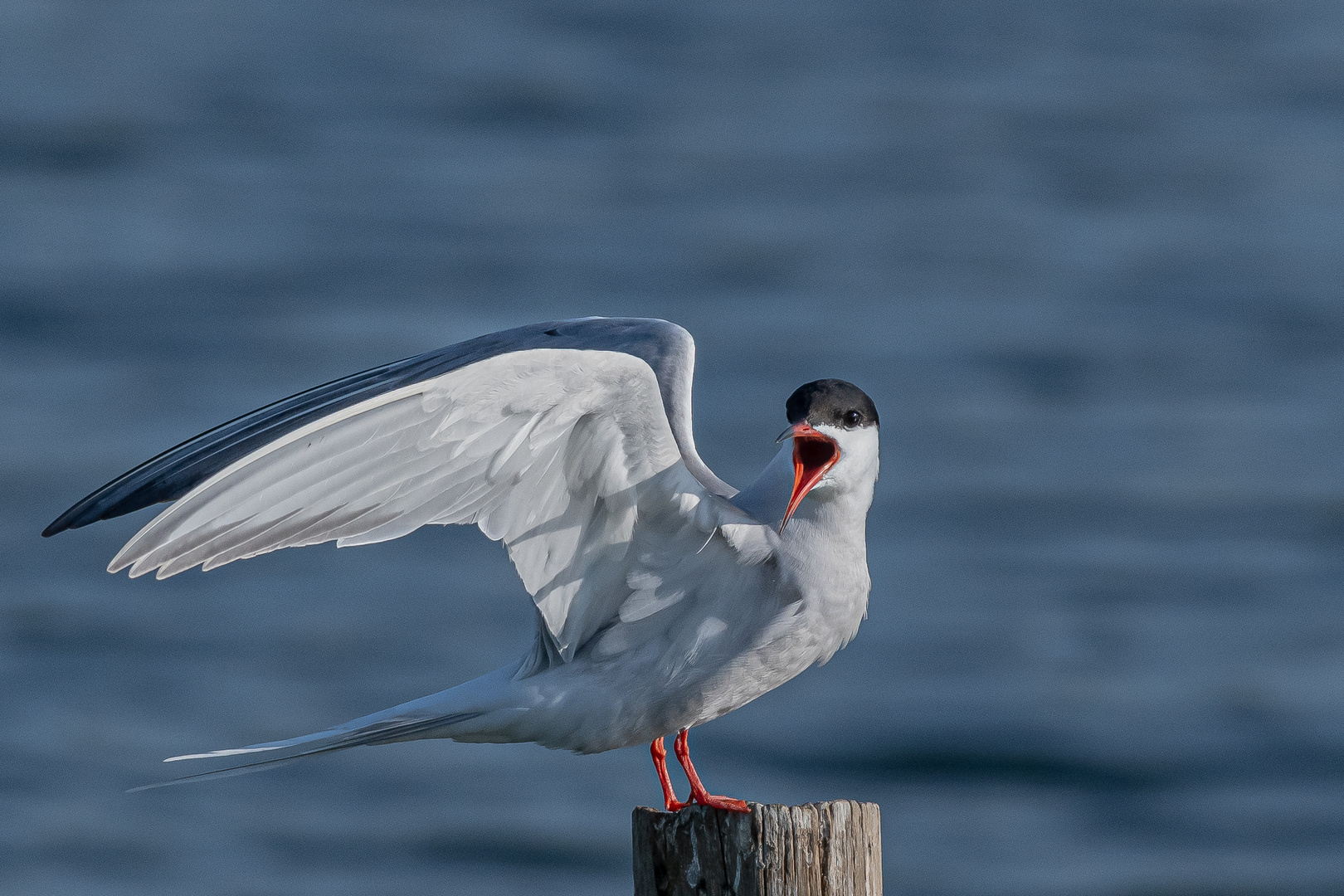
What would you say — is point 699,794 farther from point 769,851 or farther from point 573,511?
point 573,511

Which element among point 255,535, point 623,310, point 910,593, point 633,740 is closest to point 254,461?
point 255,535

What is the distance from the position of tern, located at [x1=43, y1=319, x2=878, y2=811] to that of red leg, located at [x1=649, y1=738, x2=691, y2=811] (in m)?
0.01

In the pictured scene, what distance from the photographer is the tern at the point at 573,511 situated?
167 inches

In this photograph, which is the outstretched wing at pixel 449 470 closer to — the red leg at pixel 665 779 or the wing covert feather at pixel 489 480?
the wing covert feather at pixel 489 480

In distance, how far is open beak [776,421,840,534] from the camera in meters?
4.77

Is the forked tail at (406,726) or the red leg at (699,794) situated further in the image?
the forked tail at (406,726)

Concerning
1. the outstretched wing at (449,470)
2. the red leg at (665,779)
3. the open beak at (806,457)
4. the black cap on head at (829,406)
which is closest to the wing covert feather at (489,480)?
the outstretched wing at (449,470)

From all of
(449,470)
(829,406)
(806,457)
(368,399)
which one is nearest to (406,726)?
(449,470)

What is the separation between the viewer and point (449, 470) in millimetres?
4441

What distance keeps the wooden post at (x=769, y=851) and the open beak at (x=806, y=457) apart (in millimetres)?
861

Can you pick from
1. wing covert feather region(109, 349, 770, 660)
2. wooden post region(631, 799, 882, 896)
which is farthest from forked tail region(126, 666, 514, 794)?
wooden post region(631, 799, 882, 896)

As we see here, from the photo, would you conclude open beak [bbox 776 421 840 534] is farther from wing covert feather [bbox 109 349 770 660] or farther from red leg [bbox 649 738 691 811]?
red leg [bbox 649 738 691 811]

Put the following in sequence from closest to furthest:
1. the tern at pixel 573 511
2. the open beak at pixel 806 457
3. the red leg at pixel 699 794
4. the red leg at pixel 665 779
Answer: the tern at pixel 573 511 < the red leg at pixel 699 794 < the open beak at pixel 806 457 < the red leg at pixel 665 779

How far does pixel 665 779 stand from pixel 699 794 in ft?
0.88
